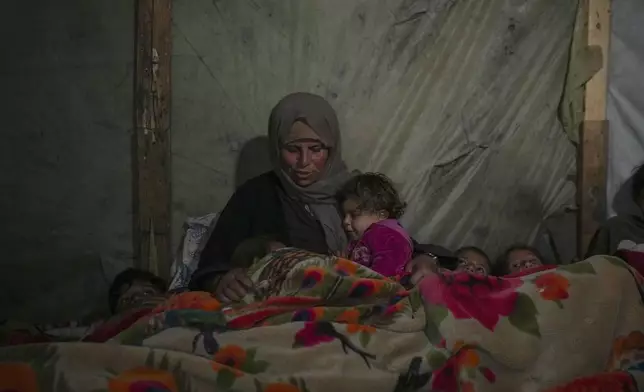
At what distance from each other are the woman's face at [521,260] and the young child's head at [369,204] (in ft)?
1.52

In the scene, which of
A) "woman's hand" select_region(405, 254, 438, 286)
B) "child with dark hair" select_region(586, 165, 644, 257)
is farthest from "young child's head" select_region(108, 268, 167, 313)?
"child with dark hair" select_region(586, 165, 644, 257)

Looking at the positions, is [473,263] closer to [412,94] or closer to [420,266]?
[420,266]

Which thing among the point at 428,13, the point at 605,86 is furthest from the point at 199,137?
the point at 605,86

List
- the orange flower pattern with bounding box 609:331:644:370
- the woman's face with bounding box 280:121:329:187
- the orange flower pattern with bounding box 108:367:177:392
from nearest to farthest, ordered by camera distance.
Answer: the orange flower pattern with bounding box 108:367:177:392 → the orange flower pattern with bounding box 609:331:644:370 → the woman's face with bounding box 280:121:329:187

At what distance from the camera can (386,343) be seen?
107cm

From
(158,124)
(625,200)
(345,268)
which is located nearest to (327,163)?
(158,124)

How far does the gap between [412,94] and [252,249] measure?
0.87 meters

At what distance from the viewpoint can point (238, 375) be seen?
96cm

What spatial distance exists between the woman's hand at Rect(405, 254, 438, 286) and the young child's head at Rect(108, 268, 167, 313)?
729mm

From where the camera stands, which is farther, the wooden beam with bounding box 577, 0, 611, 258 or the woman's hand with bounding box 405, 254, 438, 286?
the wooden beam with bounding box 577, 0, 611, 258

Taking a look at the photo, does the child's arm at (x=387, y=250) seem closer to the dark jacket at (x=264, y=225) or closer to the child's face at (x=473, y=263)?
the dark jacket at (x=264, y=225)

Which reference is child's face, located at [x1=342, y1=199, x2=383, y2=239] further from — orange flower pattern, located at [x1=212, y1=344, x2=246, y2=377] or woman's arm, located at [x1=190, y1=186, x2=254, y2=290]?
orange flower pattern, located at [x1=212, y1=344, x2=246, y2=377]

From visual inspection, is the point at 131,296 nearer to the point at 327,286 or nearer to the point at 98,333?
the point at 98,333

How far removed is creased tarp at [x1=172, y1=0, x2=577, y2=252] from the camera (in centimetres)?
221
